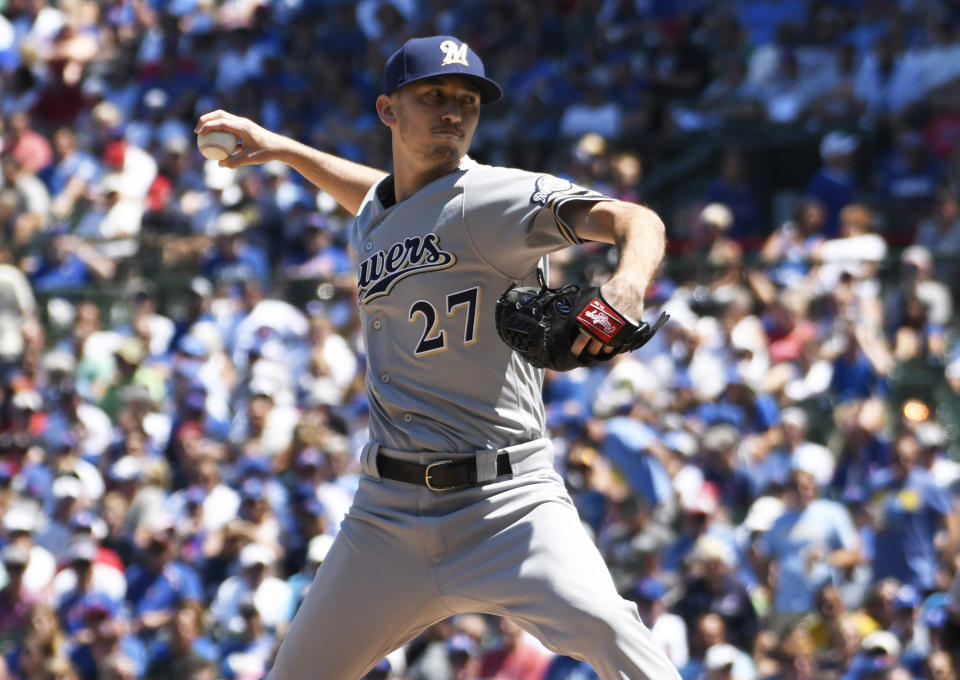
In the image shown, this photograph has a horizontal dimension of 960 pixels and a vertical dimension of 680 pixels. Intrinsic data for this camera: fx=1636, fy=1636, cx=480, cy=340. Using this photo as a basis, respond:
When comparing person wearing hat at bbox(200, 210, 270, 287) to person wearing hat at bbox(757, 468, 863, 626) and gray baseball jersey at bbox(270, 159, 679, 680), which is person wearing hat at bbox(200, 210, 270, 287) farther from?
gray baseball jersey at bbox(270, 159, 679, 680)

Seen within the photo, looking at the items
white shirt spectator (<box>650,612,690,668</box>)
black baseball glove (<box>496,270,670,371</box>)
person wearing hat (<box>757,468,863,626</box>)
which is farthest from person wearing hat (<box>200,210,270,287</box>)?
black baseball glove (<box>496,270,670,371</box>)

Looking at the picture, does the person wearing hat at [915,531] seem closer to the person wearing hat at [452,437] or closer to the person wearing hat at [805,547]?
the person wearing hat at [805,547]

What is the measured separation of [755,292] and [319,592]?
6.37m

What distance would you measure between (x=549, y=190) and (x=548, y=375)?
593 centimetres

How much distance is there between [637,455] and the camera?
8.71 metres

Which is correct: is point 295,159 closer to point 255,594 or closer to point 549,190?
point 549,190

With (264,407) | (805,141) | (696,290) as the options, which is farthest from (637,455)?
(805,141)

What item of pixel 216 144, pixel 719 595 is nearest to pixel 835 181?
pixel 719 595

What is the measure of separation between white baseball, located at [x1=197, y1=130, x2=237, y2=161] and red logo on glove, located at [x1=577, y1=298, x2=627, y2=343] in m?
1.79

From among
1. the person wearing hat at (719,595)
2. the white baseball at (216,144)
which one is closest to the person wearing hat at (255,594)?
the person wearing hat at (719,595)

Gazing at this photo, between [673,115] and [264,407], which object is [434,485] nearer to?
[264,407]

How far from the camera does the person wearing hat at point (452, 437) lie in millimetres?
3934

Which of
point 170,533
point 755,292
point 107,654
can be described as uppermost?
point 755,292

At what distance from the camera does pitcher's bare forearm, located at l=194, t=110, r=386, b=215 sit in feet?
15.7
